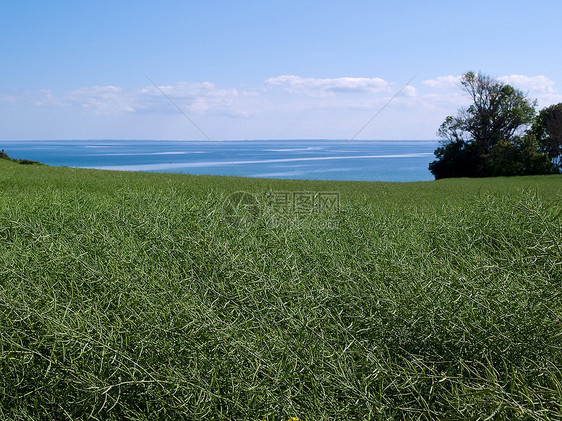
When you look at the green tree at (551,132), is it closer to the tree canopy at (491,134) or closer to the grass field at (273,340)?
the tree canopy at (491,134)

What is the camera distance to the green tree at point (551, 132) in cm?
3684

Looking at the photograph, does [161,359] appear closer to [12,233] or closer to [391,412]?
[391,412]

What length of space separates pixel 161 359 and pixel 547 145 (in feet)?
137

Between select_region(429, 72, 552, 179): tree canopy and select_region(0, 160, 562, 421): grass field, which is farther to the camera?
select_region(429, 72, 552, 179): tree canopy

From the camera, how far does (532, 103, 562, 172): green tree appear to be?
1451 inches

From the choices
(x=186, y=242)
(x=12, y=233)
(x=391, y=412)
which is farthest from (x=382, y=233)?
(x=12, y=233)
